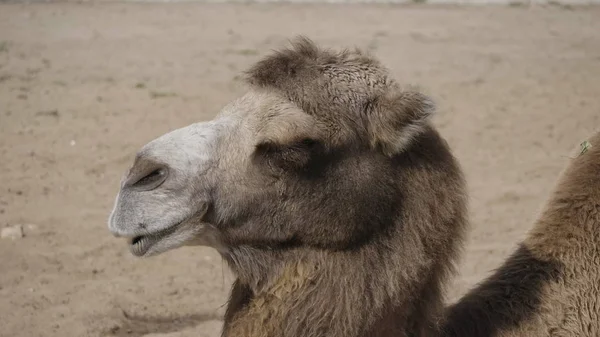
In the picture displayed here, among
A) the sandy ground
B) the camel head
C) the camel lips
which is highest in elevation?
the camel head

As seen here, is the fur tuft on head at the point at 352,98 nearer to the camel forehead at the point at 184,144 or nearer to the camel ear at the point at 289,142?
the camel ear at the point at 289,142

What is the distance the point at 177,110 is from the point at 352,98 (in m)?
7.32

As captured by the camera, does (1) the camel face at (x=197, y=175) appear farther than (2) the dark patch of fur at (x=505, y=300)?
No

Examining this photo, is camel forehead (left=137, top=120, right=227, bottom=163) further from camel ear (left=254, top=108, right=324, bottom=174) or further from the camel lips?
the camel lips

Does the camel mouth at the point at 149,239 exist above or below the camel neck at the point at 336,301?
above

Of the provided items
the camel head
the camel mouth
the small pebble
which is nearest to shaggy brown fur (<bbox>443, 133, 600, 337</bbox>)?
the camel head

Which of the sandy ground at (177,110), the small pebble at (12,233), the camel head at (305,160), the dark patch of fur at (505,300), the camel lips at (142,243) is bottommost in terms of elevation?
the sandy ground at (177,110)

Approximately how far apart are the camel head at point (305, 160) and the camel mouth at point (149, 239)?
0.08 meters

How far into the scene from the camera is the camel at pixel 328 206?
381cm

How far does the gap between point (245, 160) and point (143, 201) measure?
46 cm

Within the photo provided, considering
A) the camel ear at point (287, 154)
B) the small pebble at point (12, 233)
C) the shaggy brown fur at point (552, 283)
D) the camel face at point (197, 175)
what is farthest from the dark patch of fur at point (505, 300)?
the small pebble at point (12, 233)

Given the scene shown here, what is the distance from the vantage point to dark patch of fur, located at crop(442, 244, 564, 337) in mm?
4090

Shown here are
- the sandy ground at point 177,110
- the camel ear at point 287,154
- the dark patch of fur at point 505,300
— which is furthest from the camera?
the sandy ground at point 177,110

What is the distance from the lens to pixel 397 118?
386cm
